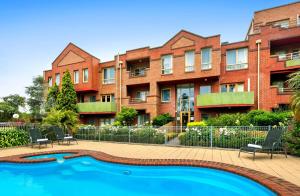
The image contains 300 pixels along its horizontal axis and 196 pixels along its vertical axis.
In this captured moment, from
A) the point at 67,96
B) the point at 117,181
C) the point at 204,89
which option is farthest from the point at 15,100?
the point at 117,181

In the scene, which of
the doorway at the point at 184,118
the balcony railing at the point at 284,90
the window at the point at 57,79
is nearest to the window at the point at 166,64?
the doorway at the point at 184,118

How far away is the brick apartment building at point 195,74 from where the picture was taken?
1853 cm

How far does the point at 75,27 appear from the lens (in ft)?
51.1

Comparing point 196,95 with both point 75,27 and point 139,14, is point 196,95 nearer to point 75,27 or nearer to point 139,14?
point 139,14

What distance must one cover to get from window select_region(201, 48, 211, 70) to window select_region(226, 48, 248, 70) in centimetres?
195

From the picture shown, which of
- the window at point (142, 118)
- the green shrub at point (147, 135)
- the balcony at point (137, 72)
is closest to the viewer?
the green shrub at point (147, 135)

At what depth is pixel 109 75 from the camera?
1039 inches

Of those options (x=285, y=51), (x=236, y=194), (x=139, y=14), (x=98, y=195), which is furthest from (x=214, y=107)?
(x=98, y=195)

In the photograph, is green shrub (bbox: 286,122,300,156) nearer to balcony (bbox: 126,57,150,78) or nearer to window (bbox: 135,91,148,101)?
window (bbox: 135,91,148,101)

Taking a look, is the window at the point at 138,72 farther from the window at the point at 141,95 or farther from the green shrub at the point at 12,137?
the green shrub at the point at 12,137

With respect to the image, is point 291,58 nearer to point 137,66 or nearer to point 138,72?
point 138,72

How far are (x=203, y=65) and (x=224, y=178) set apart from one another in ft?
49.3

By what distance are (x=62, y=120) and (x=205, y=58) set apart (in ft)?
50.1

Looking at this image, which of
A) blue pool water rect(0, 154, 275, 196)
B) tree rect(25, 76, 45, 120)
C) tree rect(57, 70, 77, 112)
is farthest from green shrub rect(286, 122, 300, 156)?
tree rect(25, 76, 45, 120)
